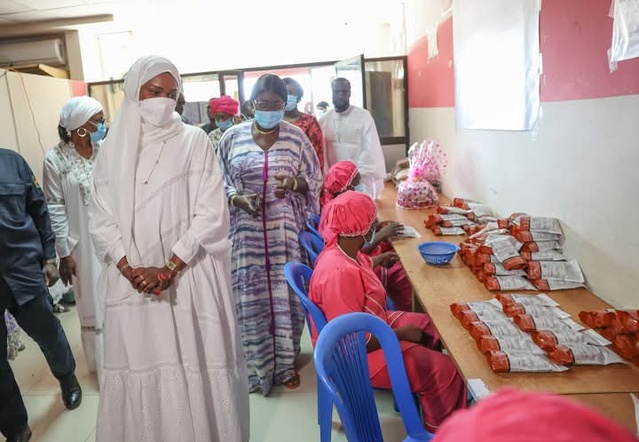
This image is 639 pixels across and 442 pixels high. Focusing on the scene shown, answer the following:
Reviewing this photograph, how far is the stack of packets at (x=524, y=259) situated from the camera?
1831 millimetres

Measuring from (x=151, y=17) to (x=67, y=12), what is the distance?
1.08m

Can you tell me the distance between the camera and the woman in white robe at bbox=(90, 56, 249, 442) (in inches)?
66.1

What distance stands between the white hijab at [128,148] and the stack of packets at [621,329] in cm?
147

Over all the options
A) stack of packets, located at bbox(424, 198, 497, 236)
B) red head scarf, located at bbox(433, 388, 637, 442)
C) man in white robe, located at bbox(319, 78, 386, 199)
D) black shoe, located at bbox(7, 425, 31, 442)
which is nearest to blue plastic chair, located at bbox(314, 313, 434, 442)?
red head scarf, located at bbox(433, 388, 637, 442)

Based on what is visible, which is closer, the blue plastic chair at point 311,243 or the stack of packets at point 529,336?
the stack of packets at point 529,336

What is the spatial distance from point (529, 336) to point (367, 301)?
1.96 ft

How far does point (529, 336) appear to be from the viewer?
1401mm

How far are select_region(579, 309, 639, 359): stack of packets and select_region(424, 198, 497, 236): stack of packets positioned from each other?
1.15 metres

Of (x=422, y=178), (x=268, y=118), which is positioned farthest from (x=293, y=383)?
(x=422, y=178)

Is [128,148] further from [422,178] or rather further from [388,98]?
[388,98]

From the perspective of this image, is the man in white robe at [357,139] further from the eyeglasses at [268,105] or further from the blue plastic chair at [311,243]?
the eyeglasses at [268,105]

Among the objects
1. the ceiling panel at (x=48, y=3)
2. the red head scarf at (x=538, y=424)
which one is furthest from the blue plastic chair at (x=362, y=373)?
the ceiling panel at (x=48, y=3)

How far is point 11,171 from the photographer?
2023 mm

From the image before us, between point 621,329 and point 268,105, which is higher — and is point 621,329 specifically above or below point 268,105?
below
